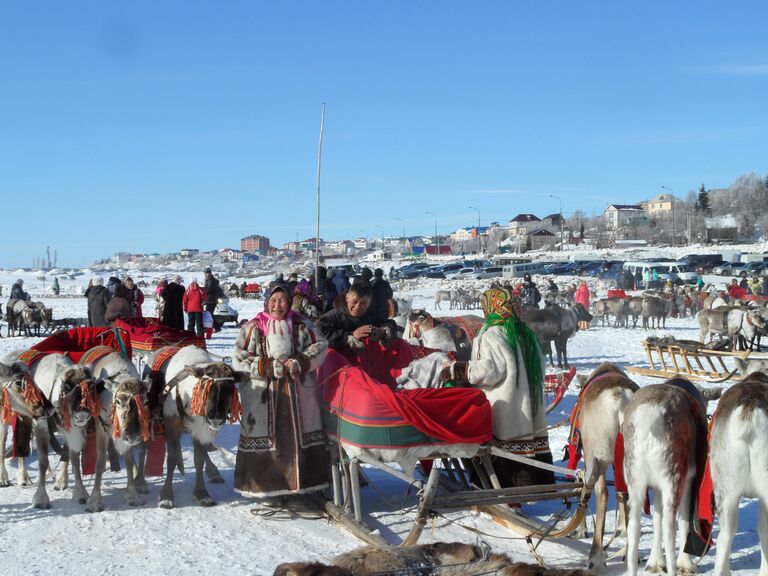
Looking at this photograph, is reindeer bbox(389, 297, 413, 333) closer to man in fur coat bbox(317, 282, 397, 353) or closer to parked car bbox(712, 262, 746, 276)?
man in fur coat bbox(317, 282, 397, 353)

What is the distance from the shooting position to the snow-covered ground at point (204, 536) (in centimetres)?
598

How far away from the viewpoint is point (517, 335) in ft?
21.8

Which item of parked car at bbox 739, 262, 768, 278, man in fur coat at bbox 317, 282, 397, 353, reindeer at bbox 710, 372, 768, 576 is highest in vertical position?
man in fur coat at bbox 317, 282, 397, 353

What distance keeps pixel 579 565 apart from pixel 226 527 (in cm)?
271

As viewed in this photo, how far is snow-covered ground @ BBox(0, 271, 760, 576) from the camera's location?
5980 mm

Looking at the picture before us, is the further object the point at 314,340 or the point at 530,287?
the point at 530,287

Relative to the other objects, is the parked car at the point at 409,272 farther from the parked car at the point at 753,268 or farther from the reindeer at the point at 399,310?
the reindeer at the point at 399,310

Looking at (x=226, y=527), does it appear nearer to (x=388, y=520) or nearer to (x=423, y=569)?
(x=388, y=520)

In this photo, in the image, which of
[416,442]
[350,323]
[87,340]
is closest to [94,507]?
[87,340]

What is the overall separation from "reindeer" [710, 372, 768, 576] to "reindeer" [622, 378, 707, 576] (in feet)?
0.71

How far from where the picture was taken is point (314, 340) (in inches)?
283

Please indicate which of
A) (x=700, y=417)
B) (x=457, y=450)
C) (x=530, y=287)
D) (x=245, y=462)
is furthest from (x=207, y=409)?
(x=530, y=287)

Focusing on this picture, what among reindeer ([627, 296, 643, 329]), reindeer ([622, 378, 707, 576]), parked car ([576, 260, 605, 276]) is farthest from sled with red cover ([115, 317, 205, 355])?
parked car ([576, 260, 605, 276])

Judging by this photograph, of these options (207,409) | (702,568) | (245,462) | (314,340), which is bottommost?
(702,568)
